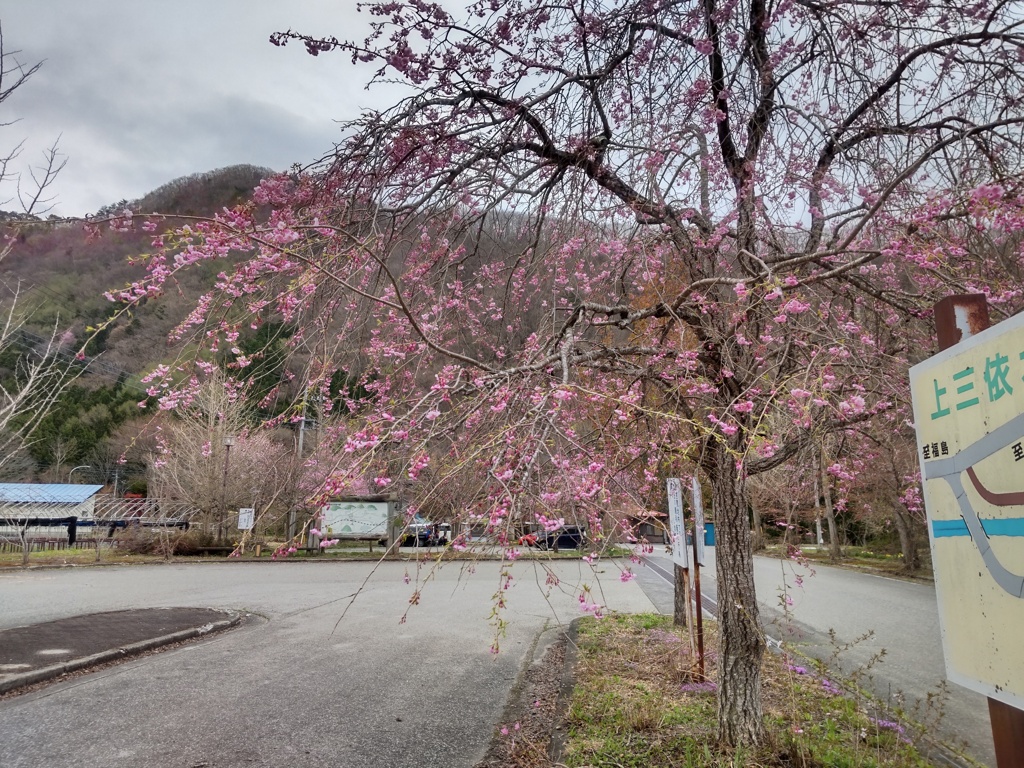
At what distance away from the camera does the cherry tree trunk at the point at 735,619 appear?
13.4ft

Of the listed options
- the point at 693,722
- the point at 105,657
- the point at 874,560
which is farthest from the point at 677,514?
the point at 874,560

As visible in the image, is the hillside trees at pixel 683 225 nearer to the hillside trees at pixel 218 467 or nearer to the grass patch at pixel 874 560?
the grass patch at pixel 874 560

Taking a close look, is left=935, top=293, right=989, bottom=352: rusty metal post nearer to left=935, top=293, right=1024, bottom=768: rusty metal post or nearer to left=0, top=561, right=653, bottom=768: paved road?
left=935, top=293, right=1024, bottom=768: rusty metal post

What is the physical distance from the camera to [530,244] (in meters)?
5.45

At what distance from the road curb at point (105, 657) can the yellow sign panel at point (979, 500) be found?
24.3ft

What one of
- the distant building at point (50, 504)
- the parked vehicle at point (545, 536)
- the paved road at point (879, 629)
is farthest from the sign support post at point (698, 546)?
the distant building at point (50, 504)

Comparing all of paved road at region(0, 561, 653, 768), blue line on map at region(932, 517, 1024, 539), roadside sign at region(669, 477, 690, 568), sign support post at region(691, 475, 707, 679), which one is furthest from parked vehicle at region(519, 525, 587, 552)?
roadside sign at region(669, 477, 690, 568)

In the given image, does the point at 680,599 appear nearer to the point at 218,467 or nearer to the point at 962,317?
the point at 962,317

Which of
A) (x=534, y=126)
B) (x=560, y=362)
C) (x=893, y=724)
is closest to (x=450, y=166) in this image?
(x=534, y=126)

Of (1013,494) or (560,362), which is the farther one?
(560,362)

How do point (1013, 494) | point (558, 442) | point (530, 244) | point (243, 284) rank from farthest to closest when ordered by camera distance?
point (530, 244) < point (243, 284) < point (558, 442) < point (1013, 494)

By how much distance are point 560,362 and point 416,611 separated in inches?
343

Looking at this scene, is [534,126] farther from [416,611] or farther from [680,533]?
[416,611]

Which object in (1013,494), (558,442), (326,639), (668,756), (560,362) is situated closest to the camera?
(1013,494)
